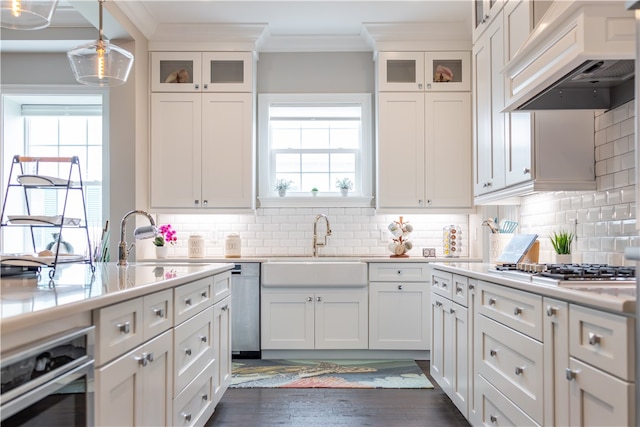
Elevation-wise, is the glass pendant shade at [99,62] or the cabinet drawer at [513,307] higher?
the glass pendant shade at [99,62]

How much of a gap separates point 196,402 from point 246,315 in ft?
5.88

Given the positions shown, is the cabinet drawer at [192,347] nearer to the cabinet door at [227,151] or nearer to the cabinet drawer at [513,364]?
the cabinet drawer at [513,364]

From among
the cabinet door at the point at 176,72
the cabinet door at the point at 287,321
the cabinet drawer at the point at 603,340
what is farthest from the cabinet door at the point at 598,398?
the cabinet door at the point at 176,72

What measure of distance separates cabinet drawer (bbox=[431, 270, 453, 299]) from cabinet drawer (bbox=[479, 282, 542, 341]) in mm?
562

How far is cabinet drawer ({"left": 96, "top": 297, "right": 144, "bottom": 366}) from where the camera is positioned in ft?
4.90

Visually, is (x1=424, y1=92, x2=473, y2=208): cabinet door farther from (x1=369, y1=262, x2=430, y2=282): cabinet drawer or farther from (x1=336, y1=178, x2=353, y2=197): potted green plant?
(x1=336, y1=178, x2=353, y2=197): potted green plant

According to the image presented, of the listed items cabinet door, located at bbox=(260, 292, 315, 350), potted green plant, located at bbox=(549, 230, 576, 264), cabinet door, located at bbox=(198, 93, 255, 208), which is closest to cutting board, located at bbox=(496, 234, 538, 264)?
Answer: potted green plant, located at bbox=(549, 230, 576, 264)

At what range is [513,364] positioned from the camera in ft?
6.99

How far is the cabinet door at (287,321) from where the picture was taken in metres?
4.34

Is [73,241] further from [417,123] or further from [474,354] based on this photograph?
[474,354]

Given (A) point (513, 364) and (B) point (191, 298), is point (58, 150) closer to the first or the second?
(B) point (191, 298)

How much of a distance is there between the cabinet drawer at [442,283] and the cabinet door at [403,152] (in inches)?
48.1

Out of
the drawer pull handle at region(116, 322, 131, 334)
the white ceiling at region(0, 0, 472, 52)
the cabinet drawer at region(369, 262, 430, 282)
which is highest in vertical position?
the white ceiling at region(0, 0, 472, 52)

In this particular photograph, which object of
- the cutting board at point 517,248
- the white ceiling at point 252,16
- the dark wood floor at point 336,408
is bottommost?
the dark wood floor at point 336,408
